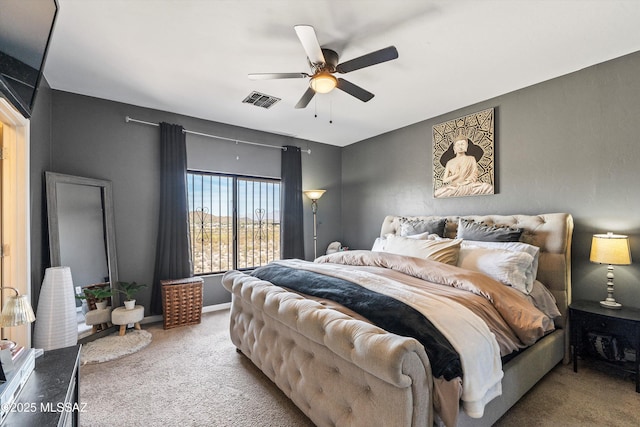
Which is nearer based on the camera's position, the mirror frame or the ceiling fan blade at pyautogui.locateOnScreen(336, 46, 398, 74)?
the ceiling fan blade at pyautogui.locateOnScreen(336, 46, 398, 74)

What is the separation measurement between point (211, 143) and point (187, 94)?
929mm

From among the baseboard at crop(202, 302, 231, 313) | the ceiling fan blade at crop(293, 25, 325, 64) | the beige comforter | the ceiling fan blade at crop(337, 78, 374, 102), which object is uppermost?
the ceiling fan blade at crop(293, 25, 325, 64)

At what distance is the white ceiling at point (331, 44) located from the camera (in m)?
1.94

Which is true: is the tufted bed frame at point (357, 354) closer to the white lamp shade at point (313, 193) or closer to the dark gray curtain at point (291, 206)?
the dark gray curtain at point (291, 206)

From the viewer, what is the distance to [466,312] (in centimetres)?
162

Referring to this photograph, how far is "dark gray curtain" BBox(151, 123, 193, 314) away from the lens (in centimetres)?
363

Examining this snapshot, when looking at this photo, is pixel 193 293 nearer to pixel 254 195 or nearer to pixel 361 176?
pixel 254 195

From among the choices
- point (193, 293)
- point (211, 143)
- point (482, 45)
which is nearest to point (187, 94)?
point (211, 143)

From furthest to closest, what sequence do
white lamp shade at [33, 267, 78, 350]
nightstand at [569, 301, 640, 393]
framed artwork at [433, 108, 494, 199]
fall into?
framed artwork at [433, 108, 494, 199] → white lamp shade at [33, 267, 78, 350] → nightstand at [569, 301, 640, 393]

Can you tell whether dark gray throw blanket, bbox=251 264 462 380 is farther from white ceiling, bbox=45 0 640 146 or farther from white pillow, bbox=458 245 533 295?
white ceiling, bbox=45 0 640 146

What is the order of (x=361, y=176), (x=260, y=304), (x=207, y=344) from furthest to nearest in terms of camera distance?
(x=361, y=176)
(x=207, y=344)
(x=260, y=304)

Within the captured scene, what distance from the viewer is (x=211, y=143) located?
4.11 metres

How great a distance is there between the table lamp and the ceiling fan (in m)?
2.25

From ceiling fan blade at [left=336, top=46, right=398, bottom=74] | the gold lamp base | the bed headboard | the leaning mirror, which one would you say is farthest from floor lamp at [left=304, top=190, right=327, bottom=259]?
the gold lamp base
